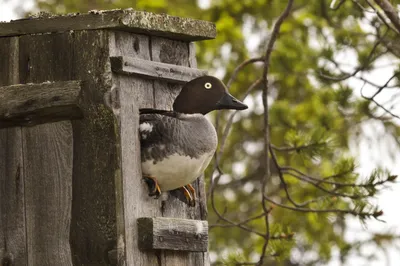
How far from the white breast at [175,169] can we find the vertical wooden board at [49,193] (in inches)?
13.2

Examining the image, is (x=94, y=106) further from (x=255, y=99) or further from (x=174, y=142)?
(x=255, y=99)

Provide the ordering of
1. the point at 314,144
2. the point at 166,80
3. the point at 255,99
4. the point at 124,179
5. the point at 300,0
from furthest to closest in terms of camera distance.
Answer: the point at 255,99
the point at 300,0
the point at 314,144
the point at 166,80
the point at 124,179

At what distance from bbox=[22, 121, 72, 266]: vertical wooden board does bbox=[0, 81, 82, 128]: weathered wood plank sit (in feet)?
0.17

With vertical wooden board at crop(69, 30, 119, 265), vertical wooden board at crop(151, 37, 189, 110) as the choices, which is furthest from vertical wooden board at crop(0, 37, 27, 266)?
vertical wooden board at crop(151, 37, 189, 110)

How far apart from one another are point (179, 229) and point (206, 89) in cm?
59

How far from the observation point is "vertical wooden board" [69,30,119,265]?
4863 millimetres

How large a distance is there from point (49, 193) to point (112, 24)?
729 mm

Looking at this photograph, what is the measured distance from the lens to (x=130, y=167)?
4949 mm

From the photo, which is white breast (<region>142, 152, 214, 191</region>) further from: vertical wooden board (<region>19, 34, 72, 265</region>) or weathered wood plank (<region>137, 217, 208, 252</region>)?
vertical wooden board (<region>19, 34, 72, 265</region>)

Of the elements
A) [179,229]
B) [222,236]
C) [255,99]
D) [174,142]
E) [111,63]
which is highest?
[255,99]

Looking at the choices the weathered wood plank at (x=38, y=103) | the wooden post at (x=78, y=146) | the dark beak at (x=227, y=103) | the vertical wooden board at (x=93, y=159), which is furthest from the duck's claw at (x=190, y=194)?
the weathered wood plank at (x=38, y=103)

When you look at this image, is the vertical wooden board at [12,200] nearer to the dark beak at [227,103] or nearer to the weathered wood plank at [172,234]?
the weathered wood plank at [172,234]

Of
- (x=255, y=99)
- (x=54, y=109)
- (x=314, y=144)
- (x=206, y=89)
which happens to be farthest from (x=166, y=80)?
(x=255, y=99)

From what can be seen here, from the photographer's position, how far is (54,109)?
16.3 feet
